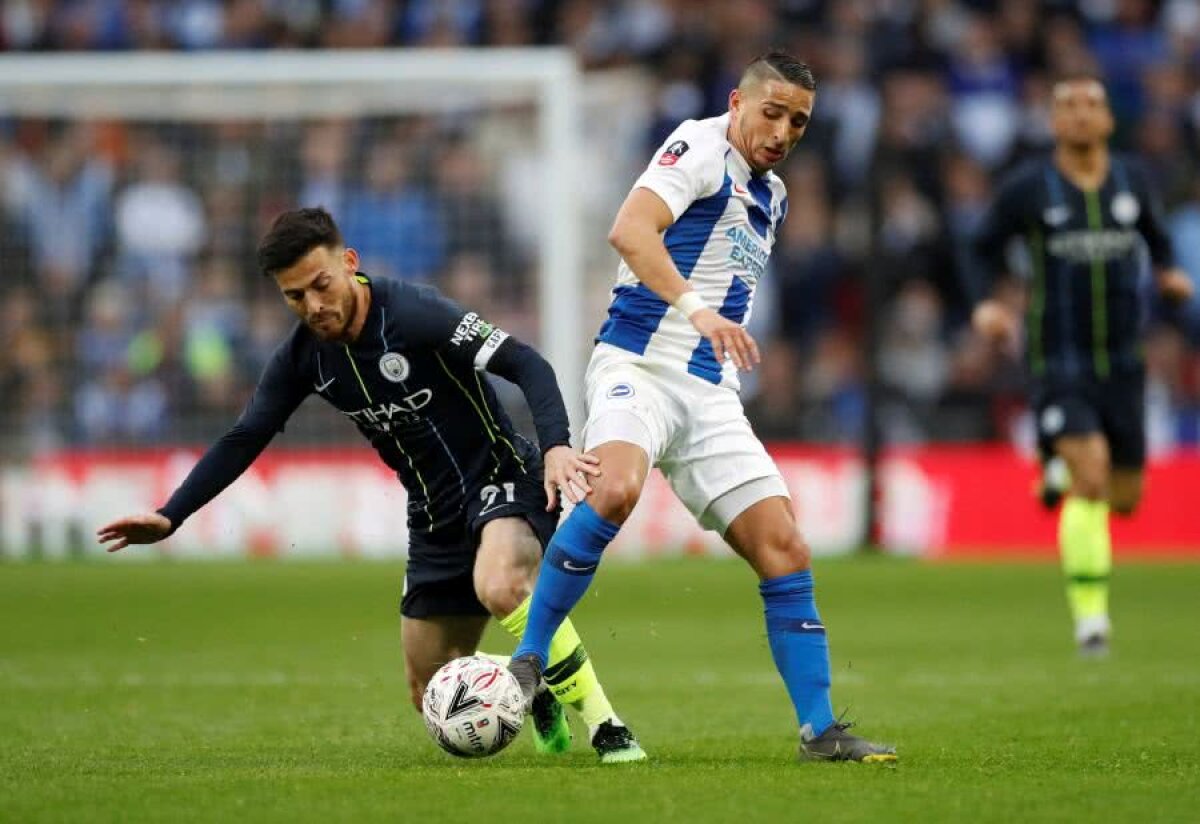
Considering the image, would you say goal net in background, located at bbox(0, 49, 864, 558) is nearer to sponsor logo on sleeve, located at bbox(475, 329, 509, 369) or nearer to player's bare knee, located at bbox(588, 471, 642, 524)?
sponsor logo on sleeve, located at bbox(475, 329, 509, 369)

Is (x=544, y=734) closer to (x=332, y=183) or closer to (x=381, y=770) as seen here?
(x=381, y=770)

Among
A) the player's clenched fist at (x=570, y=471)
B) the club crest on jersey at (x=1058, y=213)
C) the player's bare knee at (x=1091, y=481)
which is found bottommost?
the player's bare knee at (x=1091, y=481)

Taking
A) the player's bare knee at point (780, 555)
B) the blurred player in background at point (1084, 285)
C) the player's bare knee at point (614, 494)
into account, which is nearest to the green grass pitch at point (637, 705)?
the player's bare knee at point (780, 555)

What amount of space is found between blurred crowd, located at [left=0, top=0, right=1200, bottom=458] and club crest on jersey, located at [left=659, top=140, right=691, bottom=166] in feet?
33.9

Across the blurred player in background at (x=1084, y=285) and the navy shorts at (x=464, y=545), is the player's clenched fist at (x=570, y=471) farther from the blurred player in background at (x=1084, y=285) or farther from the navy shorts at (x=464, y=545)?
the blurred player in background at (x=1084, y=285)

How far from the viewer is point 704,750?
7094mm

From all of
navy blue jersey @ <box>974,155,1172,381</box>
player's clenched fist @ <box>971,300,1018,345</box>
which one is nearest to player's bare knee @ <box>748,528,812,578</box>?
player's clenched fist @ <box>971,300,1018,345</box>

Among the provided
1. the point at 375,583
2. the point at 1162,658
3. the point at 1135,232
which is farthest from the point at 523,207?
the point at 1162,658

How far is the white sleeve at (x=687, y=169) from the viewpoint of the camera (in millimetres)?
6758

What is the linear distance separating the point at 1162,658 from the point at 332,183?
9.11 meters

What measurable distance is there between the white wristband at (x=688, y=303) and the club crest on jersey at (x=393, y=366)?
44.6 inches

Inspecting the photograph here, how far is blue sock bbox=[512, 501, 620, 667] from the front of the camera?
658 cm

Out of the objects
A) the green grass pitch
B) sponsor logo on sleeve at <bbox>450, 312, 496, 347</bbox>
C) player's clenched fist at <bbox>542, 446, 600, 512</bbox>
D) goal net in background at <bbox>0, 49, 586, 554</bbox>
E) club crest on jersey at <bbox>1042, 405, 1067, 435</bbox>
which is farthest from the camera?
goal net in background at <bbox>0, 49, 586, 554</bbox>

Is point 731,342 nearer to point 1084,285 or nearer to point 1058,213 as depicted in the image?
point 1058,213
